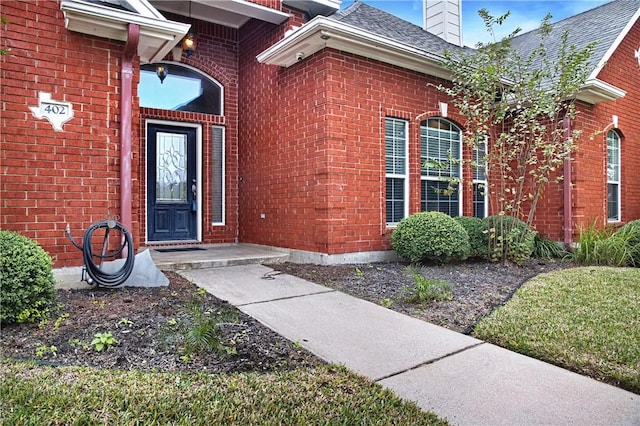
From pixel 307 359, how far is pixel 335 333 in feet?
2.02

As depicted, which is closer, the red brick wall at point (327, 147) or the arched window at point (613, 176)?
the red brick wall at point (327, 147)

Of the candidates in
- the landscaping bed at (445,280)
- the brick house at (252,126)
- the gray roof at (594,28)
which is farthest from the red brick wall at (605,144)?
the landscaping bed at (445,280)

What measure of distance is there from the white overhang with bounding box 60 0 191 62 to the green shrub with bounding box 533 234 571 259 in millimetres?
7339

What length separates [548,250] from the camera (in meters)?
8.04

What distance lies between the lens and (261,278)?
546 centimetres

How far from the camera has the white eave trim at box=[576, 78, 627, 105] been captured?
314 inches

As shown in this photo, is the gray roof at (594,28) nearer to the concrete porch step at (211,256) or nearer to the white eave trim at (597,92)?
the white eave trim at (597,92)

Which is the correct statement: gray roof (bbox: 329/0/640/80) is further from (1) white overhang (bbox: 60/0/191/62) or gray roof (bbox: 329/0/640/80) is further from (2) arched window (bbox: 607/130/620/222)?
(1) white overhang (bbox: 60/0/191/62)

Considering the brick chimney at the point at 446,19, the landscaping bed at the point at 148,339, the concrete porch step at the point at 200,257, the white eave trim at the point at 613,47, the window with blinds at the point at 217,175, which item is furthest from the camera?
the brick chimney at the point at 446,19

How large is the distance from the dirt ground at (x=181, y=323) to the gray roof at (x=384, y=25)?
4.30 metres

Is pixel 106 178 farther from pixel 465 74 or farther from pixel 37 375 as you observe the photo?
pixel 465 74

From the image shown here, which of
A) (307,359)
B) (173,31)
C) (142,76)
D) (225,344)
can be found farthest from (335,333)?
(142,76)

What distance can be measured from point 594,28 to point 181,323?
37.0 ft

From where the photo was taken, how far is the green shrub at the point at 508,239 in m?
6.73
